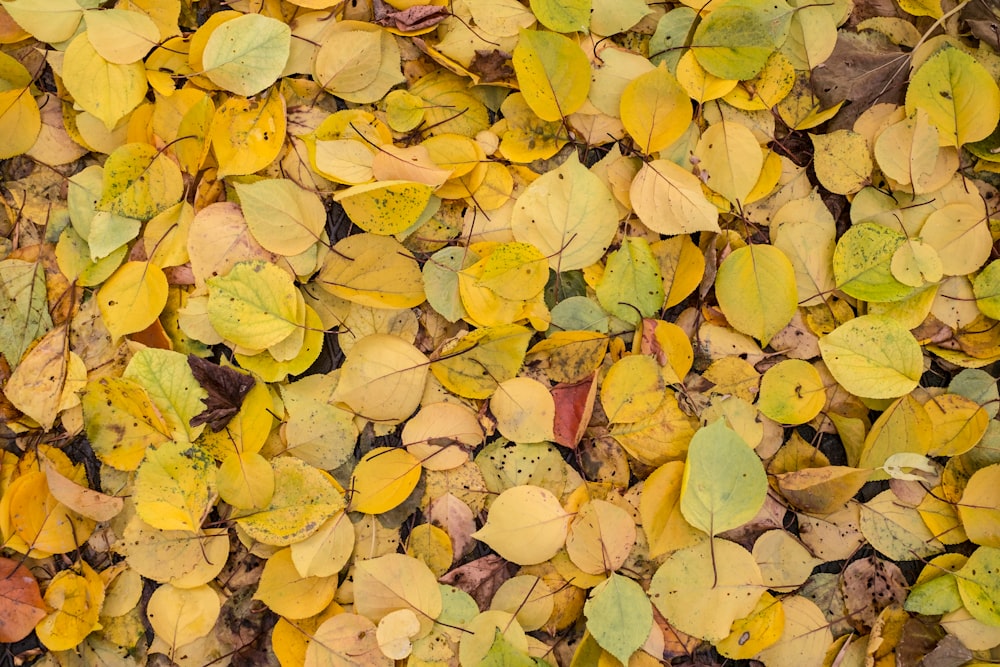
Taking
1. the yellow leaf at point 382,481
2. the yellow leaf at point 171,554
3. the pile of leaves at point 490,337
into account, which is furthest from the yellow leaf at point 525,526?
the yellow leaf at point 171,554

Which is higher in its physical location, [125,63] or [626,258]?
[125,63]

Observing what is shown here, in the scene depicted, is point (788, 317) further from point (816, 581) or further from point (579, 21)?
point (579, 21)

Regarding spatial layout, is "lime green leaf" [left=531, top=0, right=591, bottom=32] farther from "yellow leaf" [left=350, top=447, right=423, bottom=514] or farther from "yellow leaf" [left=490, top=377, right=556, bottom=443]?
"yellow leaf" [left=350, top=447, right=423, bottom=514]

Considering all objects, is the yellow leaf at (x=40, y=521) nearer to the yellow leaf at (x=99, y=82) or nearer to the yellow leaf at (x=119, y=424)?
the yellow leaf at (x=119, y=424)

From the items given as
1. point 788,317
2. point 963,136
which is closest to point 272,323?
point 788,317

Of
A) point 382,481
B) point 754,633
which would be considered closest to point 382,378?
point 382,481
